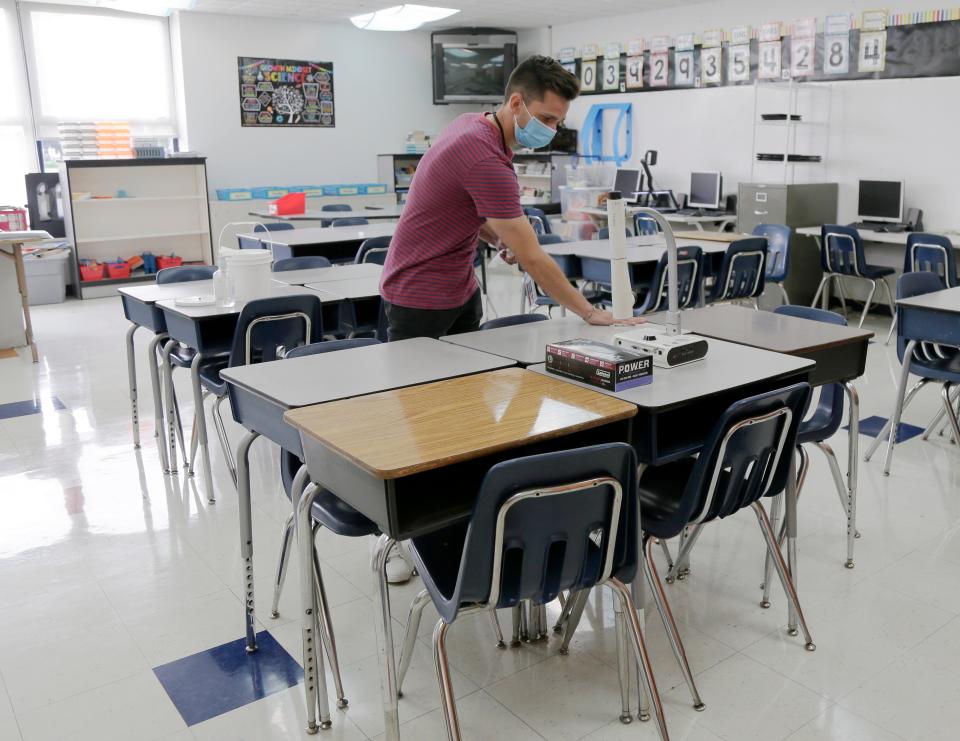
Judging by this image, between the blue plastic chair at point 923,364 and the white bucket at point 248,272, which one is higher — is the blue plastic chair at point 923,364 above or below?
below

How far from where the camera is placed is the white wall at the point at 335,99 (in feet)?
31.7

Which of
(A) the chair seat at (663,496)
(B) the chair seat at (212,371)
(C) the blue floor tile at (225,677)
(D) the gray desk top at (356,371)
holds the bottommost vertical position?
(C) the blue floor tile at (225,677)

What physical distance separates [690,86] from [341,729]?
828 centimetres

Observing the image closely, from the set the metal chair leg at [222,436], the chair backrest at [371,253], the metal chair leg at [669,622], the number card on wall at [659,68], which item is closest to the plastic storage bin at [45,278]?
the chair backrest at [371,253]

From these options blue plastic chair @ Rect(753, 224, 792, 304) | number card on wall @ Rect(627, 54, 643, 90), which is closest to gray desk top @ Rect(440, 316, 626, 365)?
blue plastic chair @ Rect(753, 224, 792, 304)

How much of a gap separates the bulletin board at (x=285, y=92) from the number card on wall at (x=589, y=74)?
3.01 meters

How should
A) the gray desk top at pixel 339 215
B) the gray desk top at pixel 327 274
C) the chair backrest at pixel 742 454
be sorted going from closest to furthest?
the chair backrest at pixel 742 454 → the gray desk top at pixel 327 274 → the gray desk top at pixel 339 215

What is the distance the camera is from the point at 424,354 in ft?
8.73

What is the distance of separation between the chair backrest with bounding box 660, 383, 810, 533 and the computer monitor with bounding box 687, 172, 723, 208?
22.2 ft

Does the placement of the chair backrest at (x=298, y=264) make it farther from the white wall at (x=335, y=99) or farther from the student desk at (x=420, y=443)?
the white wall at (x=335, y=99)

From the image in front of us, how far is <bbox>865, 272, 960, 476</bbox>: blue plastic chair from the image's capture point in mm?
3751

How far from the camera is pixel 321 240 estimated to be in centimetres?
607

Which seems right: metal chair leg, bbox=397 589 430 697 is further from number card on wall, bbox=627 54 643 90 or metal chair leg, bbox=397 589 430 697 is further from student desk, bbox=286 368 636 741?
number card on wall, bbox=627 54 643 90

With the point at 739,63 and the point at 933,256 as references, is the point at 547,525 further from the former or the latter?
the point at 739,63
